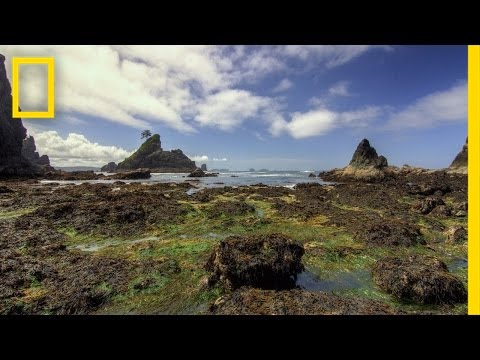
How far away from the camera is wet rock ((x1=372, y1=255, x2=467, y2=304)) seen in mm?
7078

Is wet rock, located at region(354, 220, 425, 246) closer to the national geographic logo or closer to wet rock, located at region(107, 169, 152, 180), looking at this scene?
the national geographic logo

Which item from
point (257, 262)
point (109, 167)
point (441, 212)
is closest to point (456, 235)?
point (441, 212)

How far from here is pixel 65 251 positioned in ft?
35.1

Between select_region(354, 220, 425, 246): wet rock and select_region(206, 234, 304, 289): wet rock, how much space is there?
5502mm

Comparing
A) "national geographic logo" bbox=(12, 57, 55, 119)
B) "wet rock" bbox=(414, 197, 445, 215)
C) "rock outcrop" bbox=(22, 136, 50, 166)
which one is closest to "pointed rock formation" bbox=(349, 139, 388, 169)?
"wet rock" bbox=(414, 197, 445, 215)

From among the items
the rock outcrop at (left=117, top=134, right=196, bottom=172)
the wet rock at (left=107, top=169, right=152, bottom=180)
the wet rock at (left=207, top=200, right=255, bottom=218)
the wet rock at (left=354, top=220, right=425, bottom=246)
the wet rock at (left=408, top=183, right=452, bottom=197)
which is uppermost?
the rock outcrop at (left=117, top=134, right=196, bottom=172)
